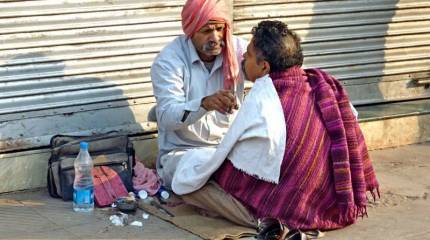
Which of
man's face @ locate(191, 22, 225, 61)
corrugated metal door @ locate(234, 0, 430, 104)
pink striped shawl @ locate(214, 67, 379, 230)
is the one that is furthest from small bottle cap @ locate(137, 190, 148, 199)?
corrugated metal door @ locate(234, 0, 430, 104)

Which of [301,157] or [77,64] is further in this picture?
[77,64]

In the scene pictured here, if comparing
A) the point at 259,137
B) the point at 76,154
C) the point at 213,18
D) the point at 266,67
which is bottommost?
the point at 76,154

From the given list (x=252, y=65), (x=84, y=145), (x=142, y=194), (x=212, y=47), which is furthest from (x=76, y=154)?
(x=252, y=65)

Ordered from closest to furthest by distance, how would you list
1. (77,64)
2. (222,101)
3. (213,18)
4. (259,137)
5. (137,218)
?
(259,137) → (222,101) → (137,218) → (213,18) → (77,64)

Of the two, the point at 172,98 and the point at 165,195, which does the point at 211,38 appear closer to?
the point at 172,98

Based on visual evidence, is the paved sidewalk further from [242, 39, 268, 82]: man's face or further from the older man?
[242, 39, 268, 82]: man's face

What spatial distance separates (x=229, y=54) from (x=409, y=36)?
2.58 meters

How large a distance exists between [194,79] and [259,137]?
897 millimetres

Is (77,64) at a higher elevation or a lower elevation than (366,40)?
higher

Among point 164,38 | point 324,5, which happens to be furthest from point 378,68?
point 164,38

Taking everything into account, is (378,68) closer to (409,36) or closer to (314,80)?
(409,36)

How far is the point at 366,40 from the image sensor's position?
725 cm

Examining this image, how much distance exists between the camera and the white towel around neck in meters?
4.77

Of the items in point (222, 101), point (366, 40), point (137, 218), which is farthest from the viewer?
point (366, 40)
